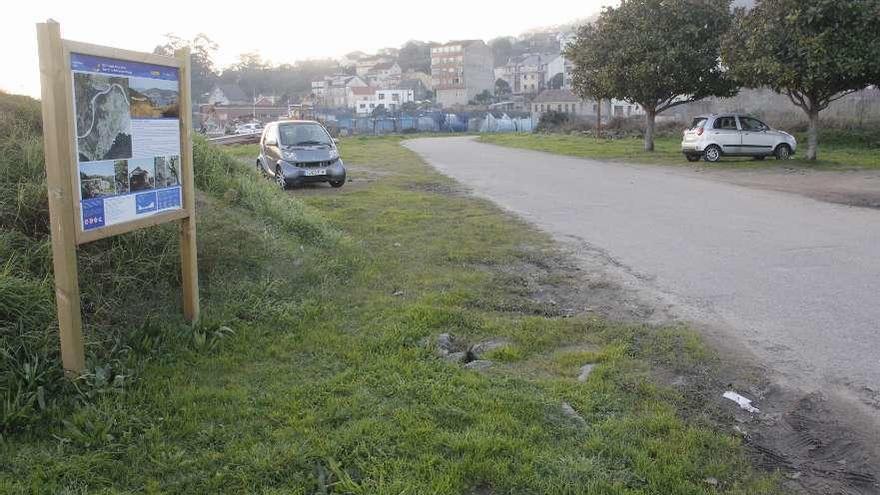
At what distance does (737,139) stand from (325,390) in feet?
76.6

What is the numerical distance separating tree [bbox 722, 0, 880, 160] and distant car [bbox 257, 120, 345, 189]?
526 inches

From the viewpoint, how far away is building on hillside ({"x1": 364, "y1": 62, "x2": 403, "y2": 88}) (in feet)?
515

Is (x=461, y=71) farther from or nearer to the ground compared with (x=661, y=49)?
farther from the ground

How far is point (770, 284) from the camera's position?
23.7ft

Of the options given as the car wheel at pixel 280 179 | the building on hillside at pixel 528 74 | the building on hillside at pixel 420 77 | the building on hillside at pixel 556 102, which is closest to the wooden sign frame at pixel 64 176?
the car wheel at pixel 280 179

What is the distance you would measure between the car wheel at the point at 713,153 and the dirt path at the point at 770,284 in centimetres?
783

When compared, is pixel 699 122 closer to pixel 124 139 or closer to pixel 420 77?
pixel 124 139

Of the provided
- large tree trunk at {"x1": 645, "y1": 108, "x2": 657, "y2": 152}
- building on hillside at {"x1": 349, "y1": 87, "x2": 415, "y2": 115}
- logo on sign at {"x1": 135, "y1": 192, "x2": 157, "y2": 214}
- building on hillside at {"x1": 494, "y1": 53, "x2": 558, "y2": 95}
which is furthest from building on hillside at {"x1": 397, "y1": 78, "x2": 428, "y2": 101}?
logo on sign at {"x1": 135, "y1": 192, "x2": 157, "y2": 214}

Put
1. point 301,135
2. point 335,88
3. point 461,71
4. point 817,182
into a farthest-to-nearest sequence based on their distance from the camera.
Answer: point 335,88 < point 461,71 < point 817,182 < point 301,135

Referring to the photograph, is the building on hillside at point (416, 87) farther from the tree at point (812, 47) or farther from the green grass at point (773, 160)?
the tree at point (812, 47)

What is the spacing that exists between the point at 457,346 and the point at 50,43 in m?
3.28

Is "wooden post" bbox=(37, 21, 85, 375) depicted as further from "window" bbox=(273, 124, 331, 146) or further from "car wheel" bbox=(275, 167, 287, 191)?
"window" bbox=(273, 124, 331, 146)

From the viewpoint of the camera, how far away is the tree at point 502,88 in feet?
461

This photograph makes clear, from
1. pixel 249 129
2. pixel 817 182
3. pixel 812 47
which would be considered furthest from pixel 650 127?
pixel 249 129
